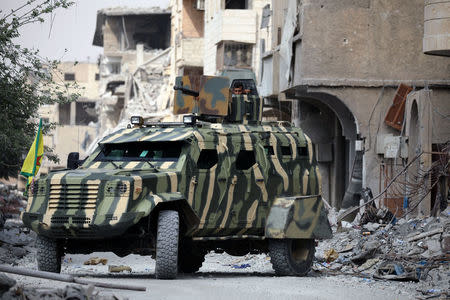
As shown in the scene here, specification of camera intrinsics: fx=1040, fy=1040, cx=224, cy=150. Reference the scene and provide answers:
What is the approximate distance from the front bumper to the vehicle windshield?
5.47 ft

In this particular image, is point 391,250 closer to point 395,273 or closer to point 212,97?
point 395,273

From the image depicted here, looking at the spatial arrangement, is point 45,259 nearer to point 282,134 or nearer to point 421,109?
point 282,134

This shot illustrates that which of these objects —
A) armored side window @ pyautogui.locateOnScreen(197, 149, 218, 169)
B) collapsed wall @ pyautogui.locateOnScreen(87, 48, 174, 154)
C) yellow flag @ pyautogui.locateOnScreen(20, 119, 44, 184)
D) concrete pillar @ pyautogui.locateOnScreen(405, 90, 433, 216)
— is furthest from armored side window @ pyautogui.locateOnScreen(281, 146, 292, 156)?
collapsed wall @ pyautogui.locateOnScreen(87, 48, 174, 154)

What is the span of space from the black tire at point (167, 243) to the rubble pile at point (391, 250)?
3417mm

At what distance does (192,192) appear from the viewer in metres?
14.7

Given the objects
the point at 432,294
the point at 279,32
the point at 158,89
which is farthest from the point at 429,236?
the point at 158,89

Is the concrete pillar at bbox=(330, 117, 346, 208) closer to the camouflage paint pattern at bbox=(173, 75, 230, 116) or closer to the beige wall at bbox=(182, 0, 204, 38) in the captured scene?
the camouflage paint pattern at bbox=(173, 75, 230, 116)

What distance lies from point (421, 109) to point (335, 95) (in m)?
3.00

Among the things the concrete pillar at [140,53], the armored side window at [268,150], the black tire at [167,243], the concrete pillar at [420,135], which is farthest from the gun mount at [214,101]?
the concrete pillar at [140,53]

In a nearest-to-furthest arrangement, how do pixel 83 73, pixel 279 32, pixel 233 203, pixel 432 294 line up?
pixel 432 294, pixel 233 203, pixel 279 32, pixel 83 73

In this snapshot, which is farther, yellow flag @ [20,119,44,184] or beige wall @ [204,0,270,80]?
beige wall @ [204,0,270,80]

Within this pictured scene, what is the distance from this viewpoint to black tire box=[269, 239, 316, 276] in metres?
15.8

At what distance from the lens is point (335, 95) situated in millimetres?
25266

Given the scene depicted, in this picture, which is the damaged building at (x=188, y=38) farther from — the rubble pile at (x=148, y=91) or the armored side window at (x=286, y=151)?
the armored side window at (x=286, y=151)
